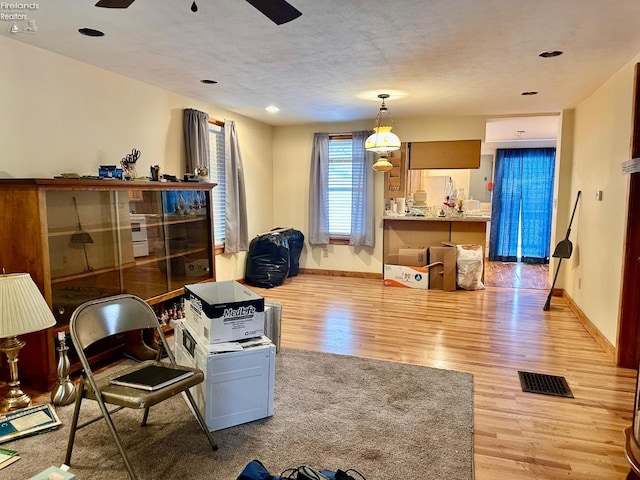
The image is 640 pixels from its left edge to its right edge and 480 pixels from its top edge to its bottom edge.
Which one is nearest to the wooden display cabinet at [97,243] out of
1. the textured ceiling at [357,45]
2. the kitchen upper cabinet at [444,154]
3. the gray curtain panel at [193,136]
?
the gray curtain panel at [193,136]

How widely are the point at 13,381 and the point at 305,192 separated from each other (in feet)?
15.9

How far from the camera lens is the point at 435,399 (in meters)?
2.72

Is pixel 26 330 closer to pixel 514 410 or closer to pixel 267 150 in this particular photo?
pixel 514 410

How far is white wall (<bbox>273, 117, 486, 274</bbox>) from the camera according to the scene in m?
6.47

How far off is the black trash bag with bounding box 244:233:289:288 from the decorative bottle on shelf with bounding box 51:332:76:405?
3.35 metres

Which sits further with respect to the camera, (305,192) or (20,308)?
(305,192)

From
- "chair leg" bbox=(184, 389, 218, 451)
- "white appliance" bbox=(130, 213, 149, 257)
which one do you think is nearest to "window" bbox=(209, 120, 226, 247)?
"white appliance" bbox=(130, 213, 149, 257)

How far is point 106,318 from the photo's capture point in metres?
2.27

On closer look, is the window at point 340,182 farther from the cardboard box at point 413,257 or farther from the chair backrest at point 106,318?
the chair backrest at point 106,318

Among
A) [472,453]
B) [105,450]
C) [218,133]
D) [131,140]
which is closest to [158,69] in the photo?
[131,140]

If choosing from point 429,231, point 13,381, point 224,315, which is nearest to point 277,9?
point 224,315

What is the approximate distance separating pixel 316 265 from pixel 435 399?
4322 millimetres

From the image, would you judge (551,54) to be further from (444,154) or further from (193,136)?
(193,136)

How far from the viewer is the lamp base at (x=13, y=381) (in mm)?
2484
